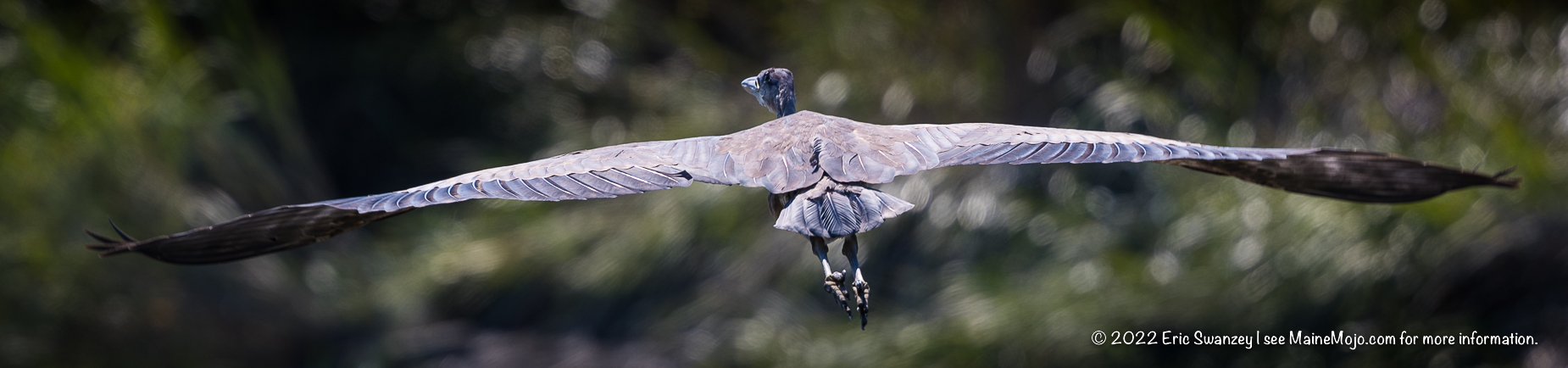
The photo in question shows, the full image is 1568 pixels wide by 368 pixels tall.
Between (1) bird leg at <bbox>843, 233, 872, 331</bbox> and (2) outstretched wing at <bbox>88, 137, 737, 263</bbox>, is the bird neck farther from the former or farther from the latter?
(1) bird leg at <bbox>843, 233, 872, 331</bbox>

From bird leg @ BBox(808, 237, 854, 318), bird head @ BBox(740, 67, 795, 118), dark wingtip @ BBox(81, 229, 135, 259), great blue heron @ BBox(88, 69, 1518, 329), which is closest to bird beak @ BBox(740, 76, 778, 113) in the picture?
bird head @ BBox(740, 67, 795, 118)

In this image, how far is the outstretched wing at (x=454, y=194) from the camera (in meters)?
1.92

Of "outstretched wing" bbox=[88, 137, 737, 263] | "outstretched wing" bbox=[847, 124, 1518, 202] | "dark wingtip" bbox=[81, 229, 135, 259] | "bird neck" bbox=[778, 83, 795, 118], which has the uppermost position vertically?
"bird neck" bbox=[778, 83, 795, 118]

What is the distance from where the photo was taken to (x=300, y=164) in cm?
723

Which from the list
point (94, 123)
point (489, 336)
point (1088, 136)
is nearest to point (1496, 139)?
point (1088, 136)

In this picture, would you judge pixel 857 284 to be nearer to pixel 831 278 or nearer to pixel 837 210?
pixel 831 278

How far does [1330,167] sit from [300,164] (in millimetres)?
6447

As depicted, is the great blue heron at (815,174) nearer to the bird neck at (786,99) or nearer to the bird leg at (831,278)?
the bird leg at (831,278)

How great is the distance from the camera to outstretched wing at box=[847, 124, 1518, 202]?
197 cm

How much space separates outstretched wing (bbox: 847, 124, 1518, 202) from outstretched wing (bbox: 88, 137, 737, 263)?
1.06 ft

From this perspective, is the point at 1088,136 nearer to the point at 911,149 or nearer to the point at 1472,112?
the point at 911,149

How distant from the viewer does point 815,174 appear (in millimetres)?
1938

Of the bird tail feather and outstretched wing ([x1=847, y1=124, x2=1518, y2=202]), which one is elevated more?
outstretched wing ([x1=847, y1=124, x2=1518, y2=202])

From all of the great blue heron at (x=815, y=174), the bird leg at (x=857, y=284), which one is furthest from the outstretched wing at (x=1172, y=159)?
the bird leg at (x=857, y=284)
